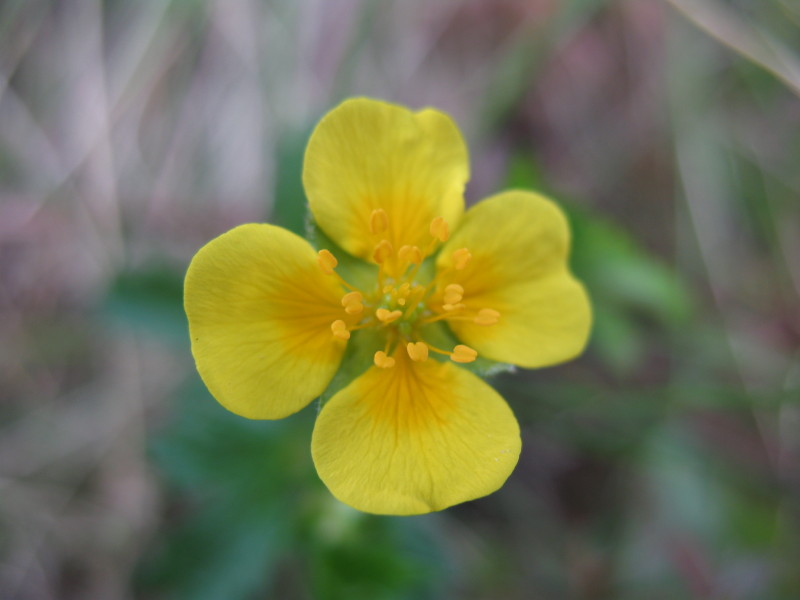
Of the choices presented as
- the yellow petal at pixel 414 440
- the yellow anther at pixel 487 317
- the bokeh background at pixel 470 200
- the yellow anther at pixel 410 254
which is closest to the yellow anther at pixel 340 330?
the yellow petal at pixel 414 440

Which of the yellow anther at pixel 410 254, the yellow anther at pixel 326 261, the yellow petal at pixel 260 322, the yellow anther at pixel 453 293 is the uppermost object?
the yellow anther at pixel 410 254

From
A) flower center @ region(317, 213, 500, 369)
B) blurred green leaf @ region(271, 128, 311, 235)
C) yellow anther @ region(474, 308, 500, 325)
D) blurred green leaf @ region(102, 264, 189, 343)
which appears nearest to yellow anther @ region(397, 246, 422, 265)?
Answer: flower center @ region(317, 213, 500, 369)

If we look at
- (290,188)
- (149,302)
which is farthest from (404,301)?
(149,302)

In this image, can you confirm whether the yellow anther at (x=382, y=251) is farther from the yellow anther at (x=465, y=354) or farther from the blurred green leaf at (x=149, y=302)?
the blurred green leaf at (x=149, y=302)

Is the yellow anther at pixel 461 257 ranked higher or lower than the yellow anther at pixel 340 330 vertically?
higher

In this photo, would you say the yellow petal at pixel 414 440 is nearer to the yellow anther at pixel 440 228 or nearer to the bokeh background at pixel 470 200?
the yellow anther at pixel 440 228

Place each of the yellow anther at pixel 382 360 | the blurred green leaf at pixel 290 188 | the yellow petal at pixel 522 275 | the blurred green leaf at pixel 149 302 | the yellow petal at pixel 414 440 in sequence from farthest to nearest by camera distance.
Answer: the blurred green leaf at pixel 149 302, the blurred green leaf at pixel 290 188, the yellow petal at pixel 522 275, the yellow anther at pixel 382 360, the yellow petal at pixel 414 440

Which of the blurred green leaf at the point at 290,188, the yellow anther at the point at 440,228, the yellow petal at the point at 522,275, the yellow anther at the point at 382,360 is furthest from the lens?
the blurred green leaf at the point at 290,188

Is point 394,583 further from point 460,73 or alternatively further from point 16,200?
point 460,73

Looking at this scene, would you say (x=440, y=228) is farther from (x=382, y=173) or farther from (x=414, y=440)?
(x=414, y=440)

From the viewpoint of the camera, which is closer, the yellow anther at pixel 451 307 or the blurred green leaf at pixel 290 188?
the yellow anther at pixel 451 307

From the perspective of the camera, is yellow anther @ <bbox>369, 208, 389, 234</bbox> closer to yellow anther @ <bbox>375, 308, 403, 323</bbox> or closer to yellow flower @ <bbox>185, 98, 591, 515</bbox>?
yellow flower @ <bbox>185, 98, 591, 515</bbox>
